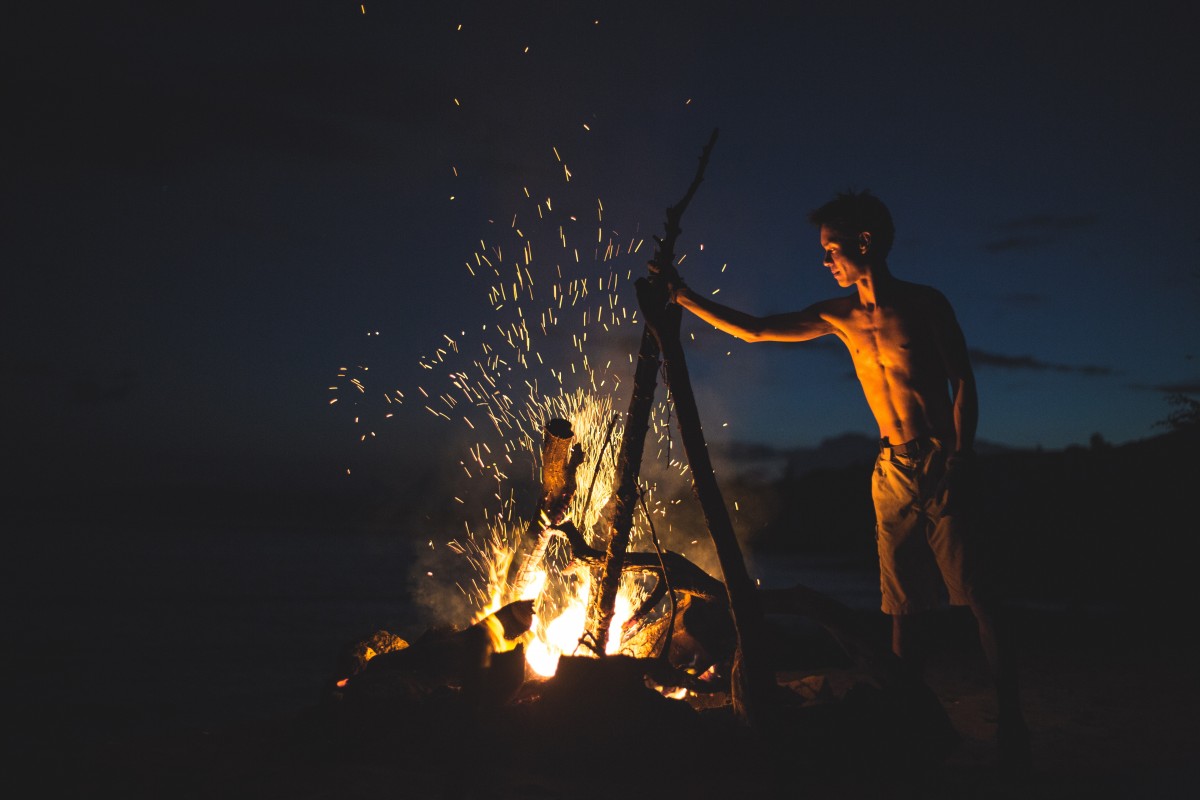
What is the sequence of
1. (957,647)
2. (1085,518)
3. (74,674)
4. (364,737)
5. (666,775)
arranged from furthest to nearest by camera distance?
(1085,518)
(74,674)
(957,647)
(364,737)
(666,775)

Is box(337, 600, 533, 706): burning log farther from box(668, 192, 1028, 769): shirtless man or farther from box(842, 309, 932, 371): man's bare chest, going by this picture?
box(842, 309, 932, 371): man's bare chest

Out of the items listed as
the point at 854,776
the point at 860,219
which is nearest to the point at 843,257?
the point at 860,219

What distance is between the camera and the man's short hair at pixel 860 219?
4.71 metres

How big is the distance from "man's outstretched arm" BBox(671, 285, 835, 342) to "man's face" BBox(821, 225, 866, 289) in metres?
0.26

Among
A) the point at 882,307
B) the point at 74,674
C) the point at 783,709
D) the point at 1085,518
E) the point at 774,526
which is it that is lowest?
the point at 74,674

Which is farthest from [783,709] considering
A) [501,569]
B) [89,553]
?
[89,553]

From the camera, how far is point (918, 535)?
4.64 metres

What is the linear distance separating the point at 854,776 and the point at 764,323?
249cm

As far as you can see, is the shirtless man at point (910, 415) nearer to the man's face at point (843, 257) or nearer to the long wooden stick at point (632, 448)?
the man's face at point (843, 257)

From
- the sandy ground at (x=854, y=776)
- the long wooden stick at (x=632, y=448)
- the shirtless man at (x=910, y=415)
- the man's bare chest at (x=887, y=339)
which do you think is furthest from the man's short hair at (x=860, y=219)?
the sandy ground at (x=854, y=776)

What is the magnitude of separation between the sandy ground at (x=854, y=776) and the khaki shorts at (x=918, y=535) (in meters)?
0.90

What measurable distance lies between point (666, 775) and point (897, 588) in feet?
5.56

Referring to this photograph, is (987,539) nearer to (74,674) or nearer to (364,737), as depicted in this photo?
(364,737)

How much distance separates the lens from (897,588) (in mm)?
4684
